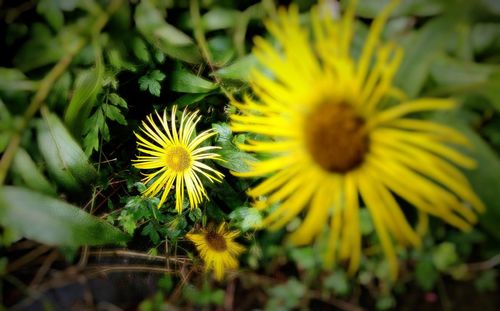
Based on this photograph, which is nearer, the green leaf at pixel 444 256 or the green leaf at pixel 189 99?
the green leaf at pixel 444 256

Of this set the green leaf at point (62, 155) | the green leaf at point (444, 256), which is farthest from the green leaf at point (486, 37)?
the green leaf at point (62, 155)

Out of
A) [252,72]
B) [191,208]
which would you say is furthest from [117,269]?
[252,72]

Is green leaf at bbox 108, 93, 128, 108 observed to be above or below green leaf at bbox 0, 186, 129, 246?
above

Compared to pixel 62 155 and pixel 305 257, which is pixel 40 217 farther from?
pixel 305 257

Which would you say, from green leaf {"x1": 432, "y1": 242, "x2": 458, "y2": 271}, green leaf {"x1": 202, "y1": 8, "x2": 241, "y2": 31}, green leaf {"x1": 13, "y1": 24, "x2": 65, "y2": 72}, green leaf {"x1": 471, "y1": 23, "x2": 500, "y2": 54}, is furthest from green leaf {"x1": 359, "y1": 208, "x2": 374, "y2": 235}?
green leaf {"x1": 13, "y1": 24, "x2": 65, "y2": 72}

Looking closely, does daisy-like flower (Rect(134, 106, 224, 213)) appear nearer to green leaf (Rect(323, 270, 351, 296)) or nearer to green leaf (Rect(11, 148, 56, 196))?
green leaf (Rect(11, 148, 56, 196))

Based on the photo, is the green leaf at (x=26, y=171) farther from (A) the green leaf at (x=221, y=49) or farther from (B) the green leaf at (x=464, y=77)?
(B) the green leaf at (x=464, y=77)

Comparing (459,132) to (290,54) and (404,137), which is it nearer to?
(404,137)
